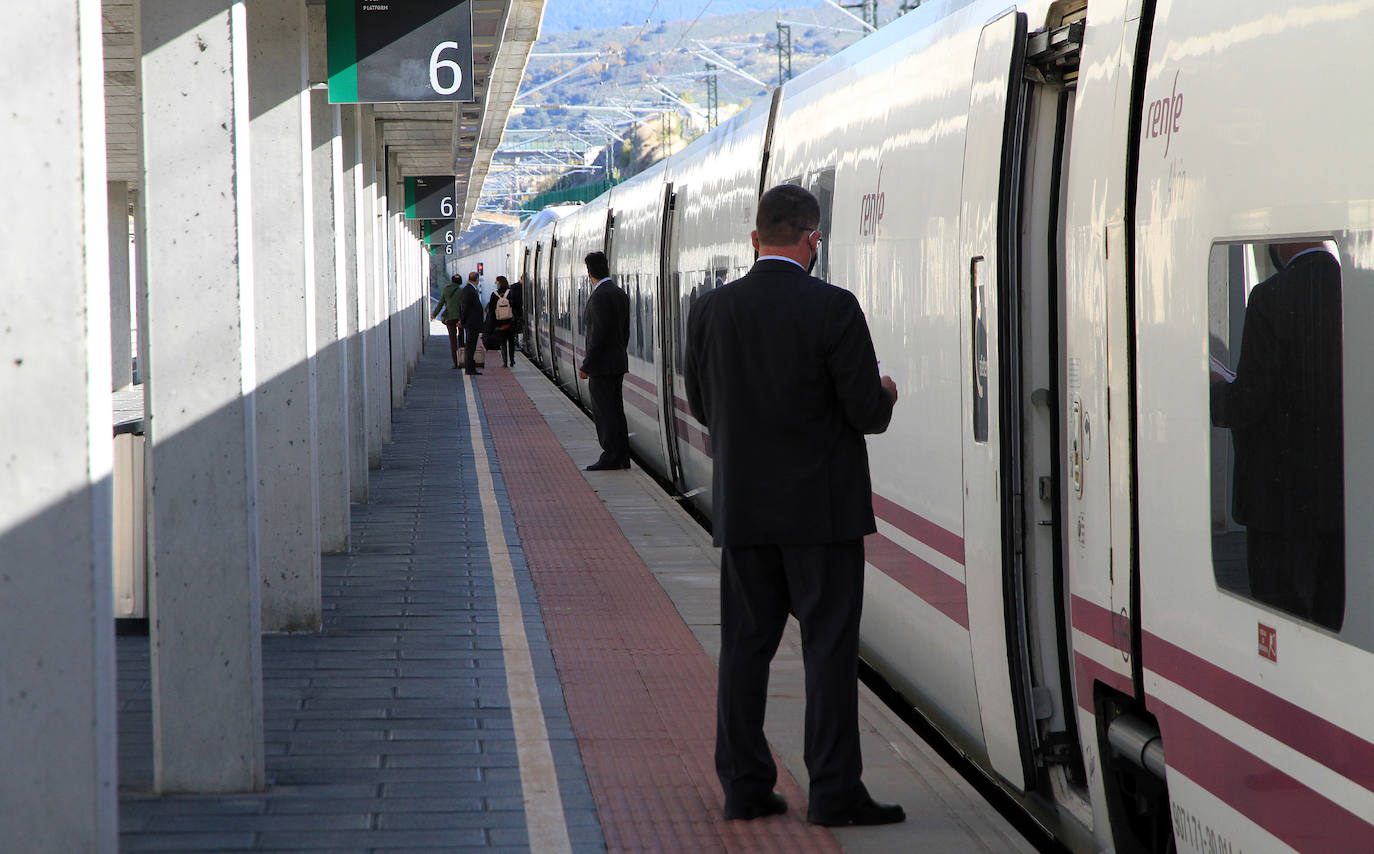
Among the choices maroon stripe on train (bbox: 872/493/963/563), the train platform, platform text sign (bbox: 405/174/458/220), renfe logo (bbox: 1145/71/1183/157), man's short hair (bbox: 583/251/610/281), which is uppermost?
platform text sign (bbox: 405/174/458/220)

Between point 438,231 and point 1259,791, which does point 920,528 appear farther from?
point 438,231

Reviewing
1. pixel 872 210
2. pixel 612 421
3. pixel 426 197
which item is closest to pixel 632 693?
pixel 872 210

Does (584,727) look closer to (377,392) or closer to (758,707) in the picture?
(758,707)

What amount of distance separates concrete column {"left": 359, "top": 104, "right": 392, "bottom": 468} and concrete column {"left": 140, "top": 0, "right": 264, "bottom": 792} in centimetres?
848

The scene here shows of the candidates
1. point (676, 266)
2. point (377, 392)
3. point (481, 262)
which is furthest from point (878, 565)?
point (481, 262)

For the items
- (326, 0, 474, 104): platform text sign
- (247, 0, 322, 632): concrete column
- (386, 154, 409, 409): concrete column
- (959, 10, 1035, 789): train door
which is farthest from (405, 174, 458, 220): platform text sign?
(959, 10, 1035, 789): train door

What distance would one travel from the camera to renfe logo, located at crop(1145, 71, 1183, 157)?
138 inches

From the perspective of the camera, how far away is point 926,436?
5.51 meters

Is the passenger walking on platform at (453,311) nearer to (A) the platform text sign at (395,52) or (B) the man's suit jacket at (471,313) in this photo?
(B) the man's suit jacket at (471,313)

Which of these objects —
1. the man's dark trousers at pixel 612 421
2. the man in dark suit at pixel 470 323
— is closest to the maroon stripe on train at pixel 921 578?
the man's dark trousers at pixel 612 421

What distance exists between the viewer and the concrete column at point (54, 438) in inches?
132

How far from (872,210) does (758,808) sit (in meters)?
2.55

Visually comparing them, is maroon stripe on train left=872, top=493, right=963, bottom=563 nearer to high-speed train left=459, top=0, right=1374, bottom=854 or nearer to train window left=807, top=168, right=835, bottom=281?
high-speed train left=459, top=0, right=1374, bottom=854

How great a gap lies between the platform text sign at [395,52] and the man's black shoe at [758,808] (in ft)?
16.7
